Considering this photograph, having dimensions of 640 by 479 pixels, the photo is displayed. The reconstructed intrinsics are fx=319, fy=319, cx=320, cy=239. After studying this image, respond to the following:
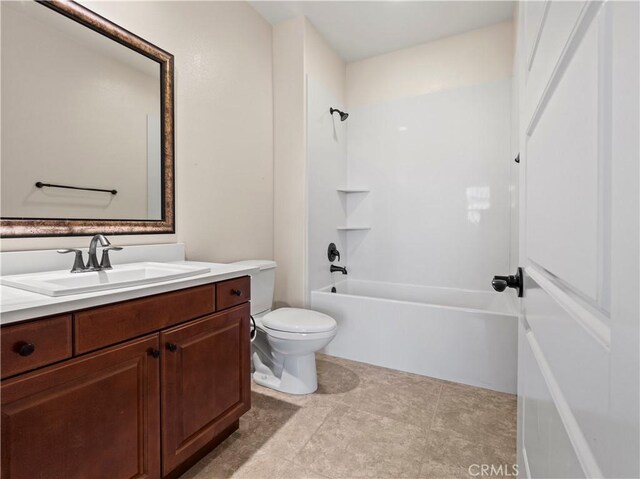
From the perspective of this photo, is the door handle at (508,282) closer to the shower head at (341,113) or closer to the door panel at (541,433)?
the door panel at (541,433)

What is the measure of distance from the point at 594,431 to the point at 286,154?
251 cm

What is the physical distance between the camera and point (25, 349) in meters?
0.80

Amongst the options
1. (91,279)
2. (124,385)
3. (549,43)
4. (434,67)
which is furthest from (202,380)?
(434,67)

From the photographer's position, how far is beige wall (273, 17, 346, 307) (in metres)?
2.53

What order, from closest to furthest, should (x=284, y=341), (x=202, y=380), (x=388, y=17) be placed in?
Result: (x=202, y=380) → (x=284, y=341) → (x=388, y=17)

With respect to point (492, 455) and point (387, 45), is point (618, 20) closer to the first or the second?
point (492, 455)

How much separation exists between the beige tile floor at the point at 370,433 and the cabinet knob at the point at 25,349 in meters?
0.87

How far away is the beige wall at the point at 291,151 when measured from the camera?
2.53 meters

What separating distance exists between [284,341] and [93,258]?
41.2 inches

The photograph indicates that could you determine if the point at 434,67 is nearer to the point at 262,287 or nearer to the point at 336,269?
the point at 336,269

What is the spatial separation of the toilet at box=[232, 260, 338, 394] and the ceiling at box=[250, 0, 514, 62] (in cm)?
194

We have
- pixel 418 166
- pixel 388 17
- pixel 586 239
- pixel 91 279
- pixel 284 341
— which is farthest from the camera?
pixel 418 166

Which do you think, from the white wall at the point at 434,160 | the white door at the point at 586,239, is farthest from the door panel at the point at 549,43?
the white wall at the point at 434,160

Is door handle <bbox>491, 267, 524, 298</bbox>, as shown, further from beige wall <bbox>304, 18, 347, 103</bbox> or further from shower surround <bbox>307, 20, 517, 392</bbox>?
beige wall <bbox>304, 18, 347, 103</bbox>
